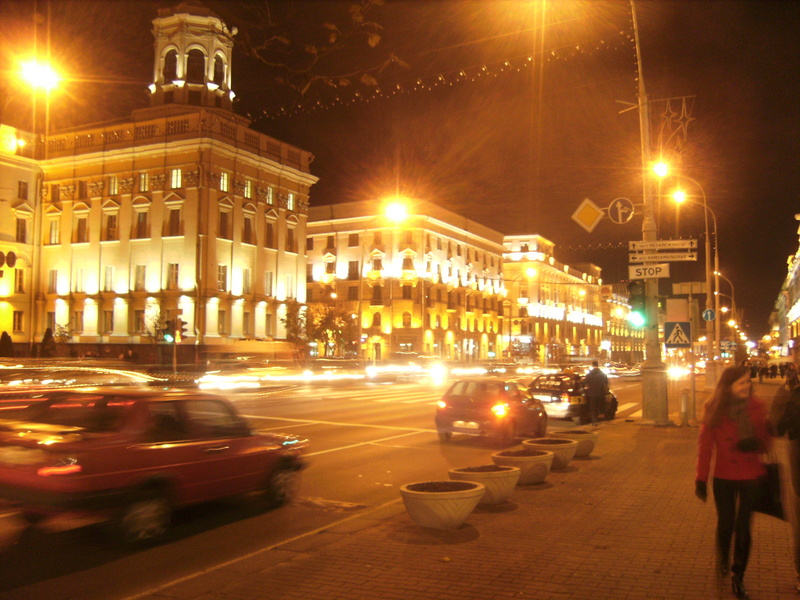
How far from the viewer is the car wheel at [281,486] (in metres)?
9.55

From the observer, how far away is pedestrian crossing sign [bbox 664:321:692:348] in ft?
58.5

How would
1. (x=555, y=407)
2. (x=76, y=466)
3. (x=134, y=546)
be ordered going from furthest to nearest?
(x=555, y=407)
(x=134, y=546)
(x=76, y=466)

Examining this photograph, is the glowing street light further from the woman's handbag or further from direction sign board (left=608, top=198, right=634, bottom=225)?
the woman's handbag

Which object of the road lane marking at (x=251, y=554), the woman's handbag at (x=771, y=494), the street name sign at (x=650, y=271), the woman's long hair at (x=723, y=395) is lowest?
the road lane marking at (x=251, y=554)

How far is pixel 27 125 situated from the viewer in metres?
59.8

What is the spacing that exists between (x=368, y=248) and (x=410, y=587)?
257ft

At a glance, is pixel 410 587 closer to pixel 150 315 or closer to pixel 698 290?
pixel 698 290

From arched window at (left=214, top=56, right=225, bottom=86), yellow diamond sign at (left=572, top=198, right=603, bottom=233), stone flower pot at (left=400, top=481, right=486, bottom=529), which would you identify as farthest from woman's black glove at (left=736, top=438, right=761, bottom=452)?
arched window at (left=214, top=56, right=225, bottom=86)

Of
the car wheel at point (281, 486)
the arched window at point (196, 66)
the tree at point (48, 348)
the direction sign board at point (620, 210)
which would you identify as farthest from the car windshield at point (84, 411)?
the arched window at point (196, 66)

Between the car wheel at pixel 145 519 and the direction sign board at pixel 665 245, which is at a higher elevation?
the direction sign board at pixel 665 245

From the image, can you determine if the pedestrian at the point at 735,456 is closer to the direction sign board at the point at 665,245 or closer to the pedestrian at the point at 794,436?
the pedestrian at the point at 794,436

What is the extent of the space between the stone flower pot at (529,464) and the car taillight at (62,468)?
544cm

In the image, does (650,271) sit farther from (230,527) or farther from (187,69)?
(187,69)

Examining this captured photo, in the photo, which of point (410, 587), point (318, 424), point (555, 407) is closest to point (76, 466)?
point (410, 587)
